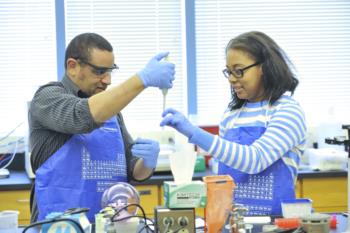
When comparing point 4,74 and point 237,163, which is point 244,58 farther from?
point 4,74

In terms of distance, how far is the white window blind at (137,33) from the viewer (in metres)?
3.83

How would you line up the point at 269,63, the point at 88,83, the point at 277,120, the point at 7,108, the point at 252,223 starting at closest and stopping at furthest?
the point at 252,223
the point at 277,120
the point at 269,63
the point at 88,83
the point at 7,108

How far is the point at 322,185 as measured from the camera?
3.21 meters

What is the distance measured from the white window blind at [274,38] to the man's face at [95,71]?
1.92m

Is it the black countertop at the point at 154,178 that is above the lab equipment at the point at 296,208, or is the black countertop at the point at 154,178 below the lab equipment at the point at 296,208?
below

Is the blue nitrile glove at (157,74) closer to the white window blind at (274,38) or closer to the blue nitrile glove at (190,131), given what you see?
the blue nitrile glove at (190,131)

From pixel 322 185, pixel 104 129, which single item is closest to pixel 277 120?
pixel 104 129

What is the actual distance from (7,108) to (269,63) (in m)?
2.42

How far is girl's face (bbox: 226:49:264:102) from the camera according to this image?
76.2 inches

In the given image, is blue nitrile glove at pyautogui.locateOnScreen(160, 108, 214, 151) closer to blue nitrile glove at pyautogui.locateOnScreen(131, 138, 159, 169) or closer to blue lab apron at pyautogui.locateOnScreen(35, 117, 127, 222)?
blue nitrile glove at pyautogui.locateOnScreen(131, 138, 159, 169)

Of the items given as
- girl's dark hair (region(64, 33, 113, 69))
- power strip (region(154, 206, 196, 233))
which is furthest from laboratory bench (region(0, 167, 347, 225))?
power strip (region(154, 206, 196, 233))

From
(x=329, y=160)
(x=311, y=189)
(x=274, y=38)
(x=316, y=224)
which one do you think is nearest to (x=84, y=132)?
(x=316, y=224)

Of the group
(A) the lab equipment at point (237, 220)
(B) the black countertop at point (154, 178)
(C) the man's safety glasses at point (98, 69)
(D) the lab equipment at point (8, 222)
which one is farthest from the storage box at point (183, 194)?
(B) the black countertop at point (154, 178)

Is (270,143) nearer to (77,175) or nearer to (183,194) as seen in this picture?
(183,194)
